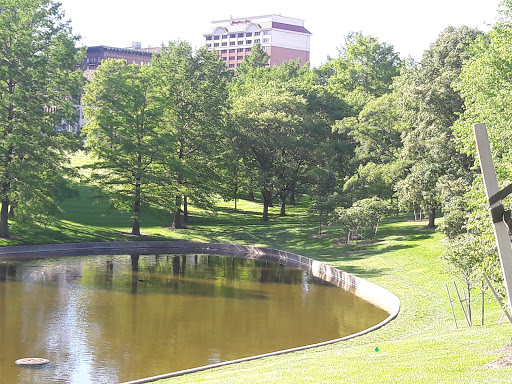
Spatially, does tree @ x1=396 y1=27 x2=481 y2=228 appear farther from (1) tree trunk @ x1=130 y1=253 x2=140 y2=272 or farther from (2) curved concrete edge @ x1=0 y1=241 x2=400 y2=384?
(1) tree trunk @ x1=130 y1=253 x2=140 y2=272

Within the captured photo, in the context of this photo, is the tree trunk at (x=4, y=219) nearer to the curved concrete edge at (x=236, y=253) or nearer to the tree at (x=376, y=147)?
the curved concrete edge at (x=236, y=253)

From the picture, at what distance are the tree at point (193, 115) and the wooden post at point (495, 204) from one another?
4727 cm

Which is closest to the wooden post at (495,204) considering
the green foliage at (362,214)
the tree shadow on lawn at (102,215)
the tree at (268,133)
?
the green foliage at (362,214)

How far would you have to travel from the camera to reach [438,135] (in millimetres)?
38562

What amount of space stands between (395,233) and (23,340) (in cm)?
3067

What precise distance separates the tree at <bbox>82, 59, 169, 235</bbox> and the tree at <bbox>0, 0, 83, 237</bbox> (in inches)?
187

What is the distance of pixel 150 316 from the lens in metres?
25.8

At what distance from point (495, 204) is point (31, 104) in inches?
1590

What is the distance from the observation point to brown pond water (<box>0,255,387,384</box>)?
19.3 metres

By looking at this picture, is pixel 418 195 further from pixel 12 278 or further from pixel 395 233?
pixel 12 278

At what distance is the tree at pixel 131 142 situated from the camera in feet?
160

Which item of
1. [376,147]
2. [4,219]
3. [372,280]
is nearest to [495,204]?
[372,280]

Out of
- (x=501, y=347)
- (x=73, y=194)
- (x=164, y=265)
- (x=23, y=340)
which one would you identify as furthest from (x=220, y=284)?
(x=501, y=347)

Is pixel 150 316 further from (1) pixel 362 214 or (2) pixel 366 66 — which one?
(2) pixel 366 66
